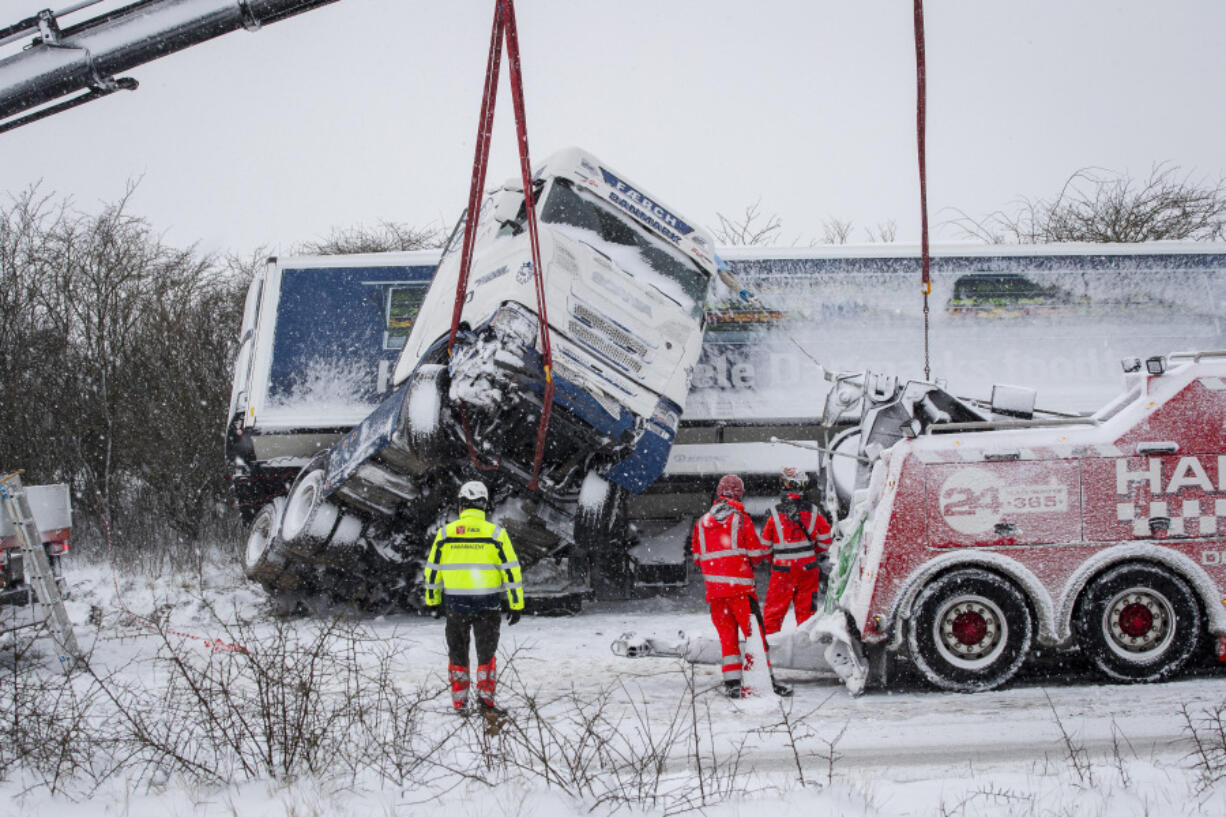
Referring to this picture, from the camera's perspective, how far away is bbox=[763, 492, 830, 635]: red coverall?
7.89m

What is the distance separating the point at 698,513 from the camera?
421 inches

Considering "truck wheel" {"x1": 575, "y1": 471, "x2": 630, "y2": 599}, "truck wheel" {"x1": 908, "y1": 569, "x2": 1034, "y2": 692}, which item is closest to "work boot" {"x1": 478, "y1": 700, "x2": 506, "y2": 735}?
"truck wheel" {"x1": 908, "y1": 569, "x2": 1034, "y2": 692}

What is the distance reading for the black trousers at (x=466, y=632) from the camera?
241 inches

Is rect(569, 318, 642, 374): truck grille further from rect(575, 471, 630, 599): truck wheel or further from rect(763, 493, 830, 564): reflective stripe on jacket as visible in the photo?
rect(763, 493, 830, 564): reflective stripe on jacket

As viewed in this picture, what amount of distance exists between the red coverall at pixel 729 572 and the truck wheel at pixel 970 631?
3.49 ft

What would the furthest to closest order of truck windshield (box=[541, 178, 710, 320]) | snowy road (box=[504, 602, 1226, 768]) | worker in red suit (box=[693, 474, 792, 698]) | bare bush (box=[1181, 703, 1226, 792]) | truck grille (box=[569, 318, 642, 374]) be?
truck windshield (box=[541, 178, 710, 320]) < truck grille (box=[569, 318, 642, 374]) < worker in red suit (box=[693, 474, 792, 698]) < snowy road (box=[504, 602, 1226, 768]) < bare bush (box=[1181, 703, 1226, 792])

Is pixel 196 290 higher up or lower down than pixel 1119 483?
higher up

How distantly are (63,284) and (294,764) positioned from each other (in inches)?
612

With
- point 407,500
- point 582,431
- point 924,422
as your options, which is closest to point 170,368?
point 407,500

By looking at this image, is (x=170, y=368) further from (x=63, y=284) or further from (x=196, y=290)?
(x=196, y=290)

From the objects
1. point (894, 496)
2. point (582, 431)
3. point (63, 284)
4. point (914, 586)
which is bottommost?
point (914, 586)

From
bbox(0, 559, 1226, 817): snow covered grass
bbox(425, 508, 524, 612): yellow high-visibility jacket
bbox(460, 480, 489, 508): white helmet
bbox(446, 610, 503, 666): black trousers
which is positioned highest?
bbox(460, 480, 489, 508): white helmet

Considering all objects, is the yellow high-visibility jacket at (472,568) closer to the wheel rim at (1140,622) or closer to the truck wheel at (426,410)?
the truck wheel at (426,410)

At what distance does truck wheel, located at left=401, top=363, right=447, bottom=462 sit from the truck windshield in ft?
5.93
